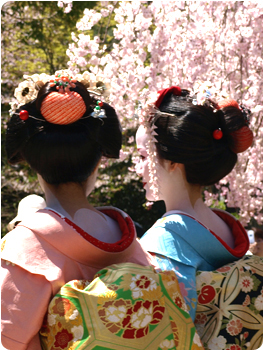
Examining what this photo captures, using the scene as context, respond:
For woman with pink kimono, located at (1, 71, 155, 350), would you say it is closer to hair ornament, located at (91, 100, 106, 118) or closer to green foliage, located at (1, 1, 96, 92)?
hair ornament, located at (91, 100, 106, 118)

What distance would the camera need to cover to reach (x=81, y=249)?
5.40 feet

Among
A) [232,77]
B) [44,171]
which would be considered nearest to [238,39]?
[232,77]

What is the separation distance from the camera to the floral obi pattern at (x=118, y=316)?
1.50 metres

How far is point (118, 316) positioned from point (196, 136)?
0.96m

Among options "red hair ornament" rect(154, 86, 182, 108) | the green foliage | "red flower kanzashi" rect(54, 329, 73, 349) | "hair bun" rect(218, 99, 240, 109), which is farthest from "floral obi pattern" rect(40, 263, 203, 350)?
the green foliage

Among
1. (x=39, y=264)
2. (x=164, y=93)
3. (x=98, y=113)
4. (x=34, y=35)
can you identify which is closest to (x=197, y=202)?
(x=164, y=93)

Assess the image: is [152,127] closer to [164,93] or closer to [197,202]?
[164,93]

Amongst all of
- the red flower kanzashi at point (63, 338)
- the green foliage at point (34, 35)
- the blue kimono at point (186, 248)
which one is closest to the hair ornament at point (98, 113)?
the blue kimono at point (186, 248)

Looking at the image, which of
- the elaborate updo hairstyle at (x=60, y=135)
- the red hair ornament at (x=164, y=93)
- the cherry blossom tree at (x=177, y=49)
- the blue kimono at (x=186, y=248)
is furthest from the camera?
the cherry blossom tree at (x=177, y=49)

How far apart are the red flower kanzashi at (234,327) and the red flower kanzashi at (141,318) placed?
364 mm

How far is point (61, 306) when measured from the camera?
1.51 m

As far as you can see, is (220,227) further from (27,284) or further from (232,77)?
(232,77)

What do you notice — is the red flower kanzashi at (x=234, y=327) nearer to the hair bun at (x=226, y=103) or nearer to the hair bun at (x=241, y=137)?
the hair bun at (x=241, y=137)

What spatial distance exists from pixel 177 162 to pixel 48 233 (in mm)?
820
